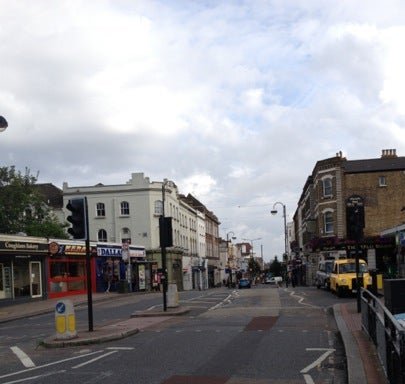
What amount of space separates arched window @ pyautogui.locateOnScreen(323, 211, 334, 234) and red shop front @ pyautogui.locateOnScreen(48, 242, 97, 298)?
20.9 meters

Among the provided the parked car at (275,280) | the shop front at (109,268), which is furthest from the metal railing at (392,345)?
the parked car at (275,280)

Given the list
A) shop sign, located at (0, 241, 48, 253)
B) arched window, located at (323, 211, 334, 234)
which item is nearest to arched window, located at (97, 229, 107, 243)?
arched window, located at (323, 211, 334, 234)

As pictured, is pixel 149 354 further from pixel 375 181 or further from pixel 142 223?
pixel 142 223

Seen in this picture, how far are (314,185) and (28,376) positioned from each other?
172 ft

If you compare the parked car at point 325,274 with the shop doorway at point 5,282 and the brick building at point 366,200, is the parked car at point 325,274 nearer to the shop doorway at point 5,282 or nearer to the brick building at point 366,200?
the brick building at point 366,200

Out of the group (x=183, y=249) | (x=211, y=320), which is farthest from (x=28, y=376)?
(x=183, y=249)

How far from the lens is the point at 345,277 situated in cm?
2989

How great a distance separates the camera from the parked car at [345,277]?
96.0 ft

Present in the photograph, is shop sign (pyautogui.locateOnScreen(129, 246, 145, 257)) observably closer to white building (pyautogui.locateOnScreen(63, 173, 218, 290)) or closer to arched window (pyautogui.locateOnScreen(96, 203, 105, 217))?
white building (pyautogui.locateOnScreen(63, 173, 218, 290))

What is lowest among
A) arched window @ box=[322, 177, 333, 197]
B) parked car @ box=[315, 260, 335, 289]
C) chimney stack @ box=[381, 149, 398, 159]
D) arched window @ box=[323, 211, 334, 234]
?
parked car @ box=[315, 260, 335, 289]

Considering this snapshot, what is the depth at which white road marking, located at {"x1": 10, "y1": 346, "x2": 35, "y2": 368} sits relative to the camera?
39.8ft

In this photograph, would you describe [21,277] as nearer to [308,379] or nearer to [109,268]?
[109,268]

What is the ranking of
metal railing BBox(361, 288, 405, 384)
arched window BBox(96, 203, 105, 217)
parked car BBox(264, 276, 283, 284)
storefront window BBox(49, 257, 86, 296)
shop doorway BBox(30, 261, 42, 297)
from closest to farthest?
metal railing BBox(361, 288, 405, 384) < shop doorway BBox(30, 261, 42, 297) < storefront window BBox(49, 257, 86, 296) < arched window BBox(96, 203, 105, 217) < parked car BBox(264, 276, 283, 284)

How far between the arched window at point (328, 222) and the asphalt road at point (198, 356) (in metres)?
36.9
